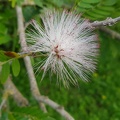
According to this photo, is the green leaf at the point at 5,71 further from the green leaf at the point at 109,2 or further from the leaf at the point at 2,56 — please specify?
the green leaf at the point at 109,2

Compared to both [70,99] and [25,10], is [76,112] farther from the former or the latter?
[25,10]

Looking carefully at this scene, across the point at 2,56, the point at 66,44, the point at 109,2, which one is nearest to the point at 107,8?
the point at 109,2

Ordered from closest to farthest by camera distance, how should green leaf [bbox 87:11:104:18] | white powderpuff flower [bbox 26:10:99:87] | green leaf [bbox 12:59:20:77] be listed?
white powderpuff flower [bbox 26:10:99:87]
green leaf [bbox 12:59:20:77]
green leaf [bbox 87:11:104:18]

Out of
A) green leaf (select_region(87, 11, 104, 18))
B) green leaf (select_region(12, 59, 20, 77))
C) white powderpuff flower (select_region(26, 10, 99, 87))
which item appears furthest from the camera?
green leaf (select_region(87, 11, 104, 18))

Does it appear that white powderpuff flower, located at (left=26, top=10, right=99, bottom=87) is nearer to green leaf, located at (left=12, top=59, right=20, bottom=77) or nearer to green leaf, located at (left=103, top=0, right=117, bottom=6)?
green leaf, located at (left=12, top=59, right=20, bottom=77)

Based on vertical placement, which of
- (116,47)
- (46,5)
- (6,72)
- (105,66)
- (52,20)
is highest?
(46,5)

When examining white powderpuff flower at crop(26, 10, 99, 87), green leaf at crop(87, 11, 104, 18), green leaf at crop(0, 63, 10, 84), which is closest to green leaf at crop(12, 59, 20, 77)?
green leaf at crop(0, 63, 10, 84)

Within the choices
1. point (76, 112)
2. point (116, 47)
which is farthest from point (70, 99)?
point (116, 47)

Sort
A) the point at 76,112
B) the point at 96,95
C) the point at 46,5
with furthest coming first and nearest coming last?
the point at 96,95 < the point at 76,112 < the point at 46,5

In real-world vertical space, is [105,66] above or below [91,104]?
above
